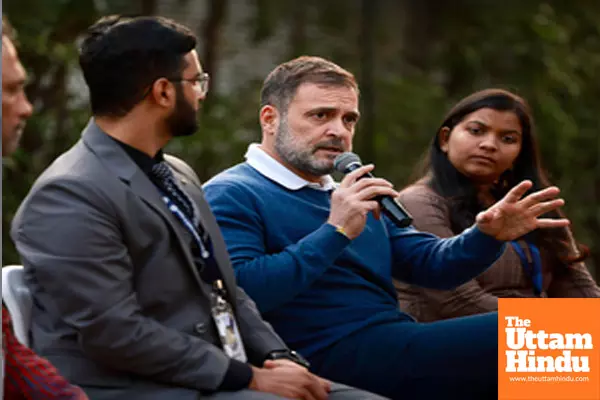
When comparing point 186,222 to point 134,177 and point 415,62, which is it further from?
point 415,62

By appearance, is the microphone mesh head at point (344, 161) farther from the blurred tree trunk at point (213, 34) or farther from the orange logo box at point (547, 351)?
the blurred tree trunk at point (213, 34)

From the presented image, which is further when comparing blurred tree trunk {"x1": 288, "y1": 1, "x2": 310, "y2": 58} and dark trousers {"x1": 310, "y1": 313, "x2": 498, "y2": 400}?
blurred tree trunk {"x1": 288, "y1": 1, "x2": 310, "y2": 58}

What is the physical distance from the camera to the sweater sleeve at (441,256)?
3143 millimetres

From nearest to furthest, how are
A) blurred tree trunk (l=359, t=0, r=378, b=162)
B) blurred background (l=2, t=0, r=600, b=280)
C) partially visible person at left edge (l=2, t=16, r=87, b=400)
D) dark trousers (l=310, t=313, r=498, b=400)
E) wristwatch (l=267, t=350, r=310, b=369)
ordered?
partially visible person at left edge (l=2, t=16, r=87, b=400) → wristwatch (l=267, t=350, r=310, b=369) → dark trousers (l=310, t=313, r=498, b=400) → blurred tree trunk (l=359, t=0, r=378, b=162) → blurred background (l=2, t=0, r=600, b=280)

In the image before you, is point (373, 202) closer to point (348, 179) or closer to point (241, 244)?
point (348, 179)

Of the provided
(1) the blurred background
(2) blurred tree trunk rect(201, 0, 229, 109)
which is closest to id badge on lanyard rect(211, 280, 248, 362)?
(1) the blurred background

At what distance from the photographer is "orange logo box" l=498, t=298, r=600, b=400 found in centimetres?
281

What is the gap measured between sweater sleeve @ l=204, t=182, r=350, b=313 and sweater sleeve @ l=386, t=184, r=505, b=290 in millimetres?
474

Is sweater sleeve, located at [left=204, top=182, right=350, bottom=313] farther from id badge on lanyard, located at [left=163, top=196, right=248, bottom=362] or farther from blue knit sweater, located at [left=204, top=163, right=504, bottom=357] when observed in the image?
id badge on lanyard, located at [left=163, top=196, right=248, bottom=362]

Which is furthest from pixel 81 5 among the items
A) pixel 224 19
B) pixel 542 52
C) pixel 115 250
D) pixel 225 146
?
pixel 115 250

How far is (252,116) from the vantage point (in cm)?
840

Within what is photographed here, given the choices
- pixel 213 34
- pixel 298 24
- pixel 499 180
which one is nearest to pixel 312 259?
pixel 499 180

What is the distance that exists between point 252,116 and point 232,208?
5503 mm

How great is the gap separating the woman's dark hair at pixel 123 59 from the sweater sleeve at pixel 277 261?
593mm
